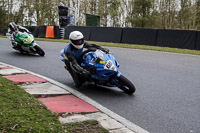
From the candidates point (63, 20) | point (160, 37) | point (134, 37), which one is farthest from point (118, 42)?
point (63, 20)

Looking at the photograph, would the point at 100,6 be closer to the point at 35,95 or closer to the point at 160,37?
the point at 160,37

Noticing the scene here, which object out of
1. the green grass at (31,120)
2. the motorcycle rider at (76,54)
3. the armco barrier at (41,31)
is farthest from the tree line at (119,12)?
the green grass at (31,120)

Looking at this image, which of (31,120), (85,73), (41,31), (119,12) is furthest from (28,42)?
(119,12)

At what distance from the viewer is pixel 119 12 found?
41500 mm

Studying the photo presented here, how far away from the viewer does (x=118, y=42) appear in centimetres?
1922

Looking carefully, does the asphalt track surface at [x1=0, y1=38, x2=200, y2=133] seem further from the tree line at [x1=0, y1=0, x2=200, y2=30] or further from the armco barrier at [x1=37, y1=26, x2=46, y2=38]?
the tree line at [x1=0, y1=0, x2=200, y2=30]

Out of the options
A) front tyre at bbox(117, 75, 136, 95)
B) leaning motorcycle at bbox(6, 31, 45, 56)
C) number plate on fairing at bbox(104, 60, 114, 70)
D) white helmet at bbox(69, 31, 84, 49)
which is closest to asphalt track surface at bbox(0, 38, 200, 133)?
front tyre at bbox(117, 75, 136, 95)

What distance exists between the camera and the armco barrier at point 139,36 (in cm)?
1726

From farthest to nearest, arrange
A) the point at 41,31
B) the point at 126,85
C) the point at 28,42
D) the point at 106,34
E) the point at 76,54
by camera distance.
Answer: the point at 41,31, the point at 106,34, the point at 28,42, the point at 76,54, the point at 126,85

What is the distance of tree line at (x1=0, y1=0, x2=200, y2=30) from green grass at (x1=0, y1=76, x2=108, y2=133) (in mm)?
30817

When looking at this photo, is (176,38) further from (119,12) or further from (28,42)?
(119,12)

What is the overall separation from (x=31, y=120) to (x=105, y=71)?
225 centimetres

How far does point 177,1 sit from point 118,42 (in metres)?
19.0

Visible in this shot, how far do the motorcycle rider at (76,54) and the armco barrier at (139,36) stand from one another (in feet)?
39.2
